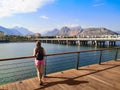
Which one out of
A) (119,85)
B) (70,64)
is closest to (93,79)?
(119,85)

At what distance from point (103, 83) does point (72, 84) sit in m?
1.20

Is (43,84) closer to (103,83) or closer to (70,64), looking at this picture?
(103,83)

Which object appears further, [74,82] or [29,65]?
[29,65]

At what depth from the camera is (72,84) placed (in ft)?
15.8

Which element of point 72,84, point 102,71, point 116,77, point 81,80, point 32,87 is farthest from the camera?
point 102,71

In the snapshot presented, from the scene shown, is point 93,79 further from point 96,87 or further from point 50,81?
point 50,81

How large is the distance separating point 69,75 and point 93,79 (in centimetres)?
101

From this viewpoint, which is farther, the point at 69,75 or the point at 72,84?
the point at 69,75

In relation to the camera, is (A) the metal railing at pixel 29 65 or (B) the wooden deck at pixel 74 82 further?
(A) the metal railing at pixel 29 65

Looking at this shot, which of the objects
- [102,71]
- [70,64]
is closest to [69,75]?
[102,71]

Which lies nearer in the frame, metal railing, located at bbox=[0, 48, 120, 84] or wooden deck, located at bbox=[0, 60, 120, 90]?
wooden deck, located at bbox=[0, 60, 120, 90]

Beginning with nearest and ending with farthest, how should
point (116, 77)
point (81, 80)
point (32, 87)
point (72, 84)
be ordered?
point (32, 87)
point (72, 84)
point (81, 80)
point (116, 77)

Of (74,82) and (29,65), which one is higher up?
(74,82)

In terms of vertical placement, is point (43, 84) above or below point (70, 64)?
above
